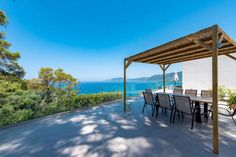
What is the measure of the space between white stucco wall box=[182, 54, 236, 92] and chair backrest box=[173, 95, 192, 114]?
21.7 feet

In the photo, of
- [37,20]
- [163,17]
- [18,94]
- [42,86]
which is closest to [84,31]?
[37,20]

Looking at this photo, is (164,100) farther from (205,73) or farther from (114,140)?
(205,73)

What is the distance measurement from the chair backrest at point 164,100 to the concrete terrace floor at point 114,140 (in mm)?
568

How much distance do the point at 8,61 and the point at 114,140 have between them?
22.8ft

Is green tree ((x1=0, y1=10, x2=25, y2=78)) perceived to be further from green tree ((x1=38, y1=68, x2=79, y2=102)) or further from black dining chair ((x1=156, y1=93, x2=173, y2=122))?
black dining chair ((x1=156, y1=93, x2=173, y2=122))

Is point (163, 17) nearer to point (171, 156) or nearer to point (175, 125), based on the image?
point (175, 125)

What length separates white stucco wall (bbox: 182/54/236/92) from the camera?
7118mm

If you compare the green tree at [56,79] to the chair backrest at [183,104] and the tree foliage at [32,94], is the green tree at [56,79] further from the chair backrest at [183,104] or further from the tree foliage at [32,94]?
the chair backrest at [183,104]

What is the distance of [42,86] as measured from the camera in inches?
247

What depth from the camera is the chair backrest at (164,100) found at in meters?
3.66

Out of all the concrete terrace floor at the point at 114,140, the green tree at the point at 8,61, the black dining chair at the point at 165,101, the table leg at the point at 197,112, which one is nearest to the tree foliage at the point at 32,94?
the green tree at the point at 8,61

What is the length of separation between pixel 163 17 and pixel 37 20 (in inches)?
319

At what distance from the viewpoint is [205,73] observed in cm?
833

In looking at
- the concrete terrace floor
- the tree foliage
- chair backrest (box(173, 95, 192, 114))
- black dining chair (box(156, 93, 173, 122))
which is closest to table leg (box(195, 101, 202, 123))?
the concrete terrace floor
